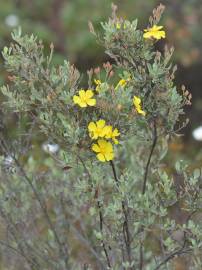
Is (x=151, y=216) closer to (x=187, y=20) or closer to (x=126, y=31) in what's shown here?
(x=126, y=31)

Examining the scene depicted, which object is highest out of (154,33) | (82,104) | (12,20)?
(12,20)

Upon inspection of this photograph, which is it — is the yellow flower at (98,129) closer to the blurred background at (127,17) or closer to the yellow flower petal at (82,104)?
the yellow flower petal at (82,104)

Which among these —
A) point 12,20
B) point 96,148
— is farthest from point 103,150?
point 12,20

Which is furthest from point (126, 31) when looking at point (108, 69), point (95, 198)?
point (95, 198)

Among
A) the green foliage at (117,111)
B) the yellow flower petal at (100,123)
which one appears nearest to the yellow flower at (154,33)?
the green foliage at (117,111)

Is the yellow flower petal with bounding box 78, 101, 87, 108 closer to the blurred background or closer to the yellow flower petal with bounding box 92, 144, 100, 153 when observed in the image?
the yellow flower petal with bounding box 92, 144, 100, 153

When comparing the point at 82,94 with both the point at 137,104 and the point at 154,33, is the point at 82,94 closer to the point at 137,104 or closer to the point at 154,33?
the point at 137,104

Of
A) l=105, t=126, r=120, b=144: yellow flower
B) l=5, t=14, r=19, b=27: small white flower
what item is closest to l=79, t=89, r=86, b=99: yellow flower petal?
l=105, t=126, r=120, b=144: yellow flower
